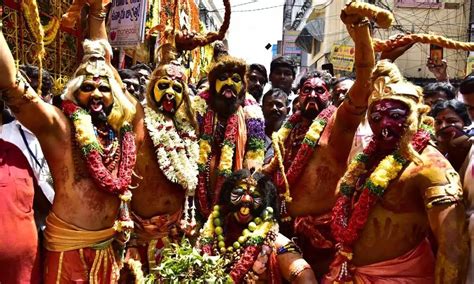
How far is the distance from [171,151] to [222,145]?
648 millimetres

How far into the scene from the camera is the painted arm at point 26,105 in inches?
122

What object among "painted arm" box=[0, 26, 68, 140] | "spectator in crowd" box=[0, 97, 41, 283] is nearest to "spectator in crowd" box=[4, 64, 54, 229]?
"spectator in crowd" box=[0, 97, 41, 283]

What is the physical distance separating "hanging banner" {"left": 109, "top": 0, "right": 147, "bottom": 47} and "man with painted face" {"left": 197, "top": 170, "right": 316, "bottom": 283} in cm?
659

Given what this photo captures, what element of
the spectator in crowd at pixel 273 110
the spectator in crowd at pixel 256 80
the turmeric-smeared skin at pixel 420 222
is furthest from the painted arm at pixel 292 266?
the spectator in crowd at pixel 256 80

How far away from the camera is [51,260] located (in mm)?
3631

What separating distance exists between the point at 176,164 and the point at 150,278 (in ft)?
3.29

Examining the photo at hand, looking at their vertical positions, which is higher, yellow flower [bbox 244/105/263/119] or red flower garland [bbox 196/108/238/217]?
yellow flower [bbox 244/105/263/119]

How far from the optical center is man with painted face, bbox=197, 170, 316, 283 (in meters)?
3.91

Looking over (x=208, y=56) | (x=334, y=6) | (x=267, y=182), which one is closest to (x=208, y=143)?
(x=267, y=182)

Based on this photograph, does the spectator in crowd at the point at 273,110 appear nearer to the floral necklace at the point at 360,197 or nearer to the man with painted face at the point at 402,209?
the floral necklace at the point at 360,197

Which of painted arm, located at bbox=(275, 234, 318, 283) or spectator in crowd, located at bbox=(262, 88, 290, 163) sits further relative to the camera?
spectator in crowd, located at bbox=(262, 88, 290, 163)

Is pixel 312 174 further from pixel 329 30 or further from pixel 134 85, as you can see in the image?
pixel 329 30

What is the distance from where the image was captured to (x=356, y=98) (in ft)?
12.8

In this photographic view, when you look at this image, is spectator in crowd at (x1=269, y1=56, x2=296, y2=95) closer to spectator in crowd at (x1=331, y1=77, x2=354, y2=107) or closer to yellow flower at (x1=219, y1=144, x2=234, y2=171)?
spectator in crowd at (x1=331, y1=77, x2=354, y2=107)
